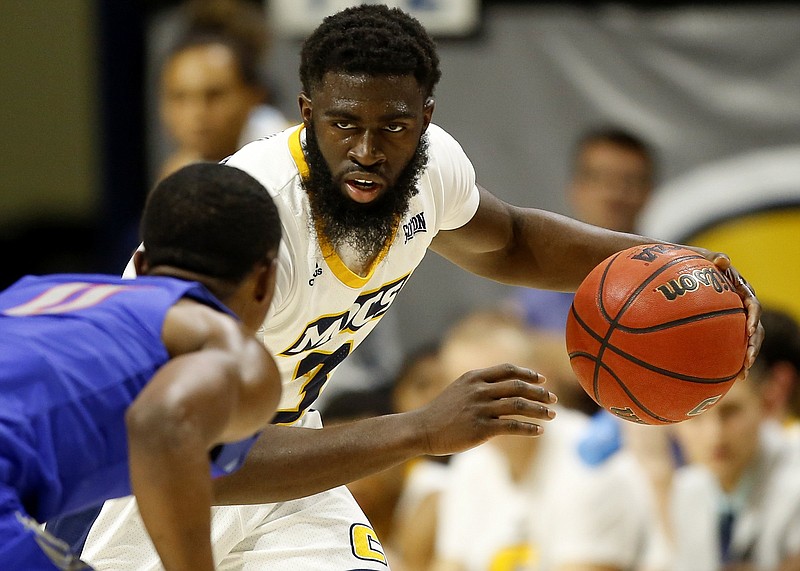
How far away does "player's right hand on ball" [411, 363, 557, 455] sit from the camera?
314cm

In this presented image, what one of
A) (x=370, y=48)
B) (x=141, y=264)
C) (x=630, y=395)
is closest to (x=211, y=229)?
(x=141, y=264)

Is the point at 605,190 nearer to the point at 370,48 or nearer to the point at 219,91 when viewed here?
the point at 219,91

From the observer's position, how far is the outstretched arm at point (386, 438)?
316 cm

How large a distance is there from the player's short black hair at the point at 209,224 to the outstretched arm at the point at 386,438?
692mm

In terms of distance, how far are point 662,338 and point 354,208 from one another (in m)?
0.92

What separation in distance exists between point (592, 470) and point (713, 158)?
2.41m

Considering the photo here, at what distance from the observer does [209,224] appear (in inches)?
106

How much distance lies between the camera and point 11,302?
2.72 m

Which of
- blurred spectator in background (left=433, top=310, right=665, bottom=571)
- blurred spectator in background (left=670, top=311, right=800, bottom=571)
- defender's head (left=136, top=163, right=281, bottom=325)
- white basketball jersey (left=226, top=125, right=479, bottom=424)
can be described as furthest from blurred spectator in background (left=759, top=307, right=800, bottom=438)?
defender's head (left=136, top=163, right=281, bottom=325)

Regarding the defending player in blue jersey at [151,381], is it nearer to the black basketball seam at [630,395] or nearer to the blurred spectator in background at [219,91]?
the black basketball seam at [630,395]

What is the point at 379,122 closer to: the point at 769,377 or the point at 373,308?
the point at 373,308

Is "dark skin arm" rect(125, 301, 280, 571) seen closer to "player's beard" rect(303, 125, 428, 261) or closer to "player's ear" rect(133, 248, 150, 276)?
"player's ear" rect(133, 248, 150, 276)

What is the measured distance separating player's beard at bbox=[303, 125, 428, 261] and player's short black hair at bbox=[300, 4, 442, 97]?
19 cm

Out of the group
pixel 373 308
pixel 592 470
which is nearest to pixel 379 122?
pixel 373 308
